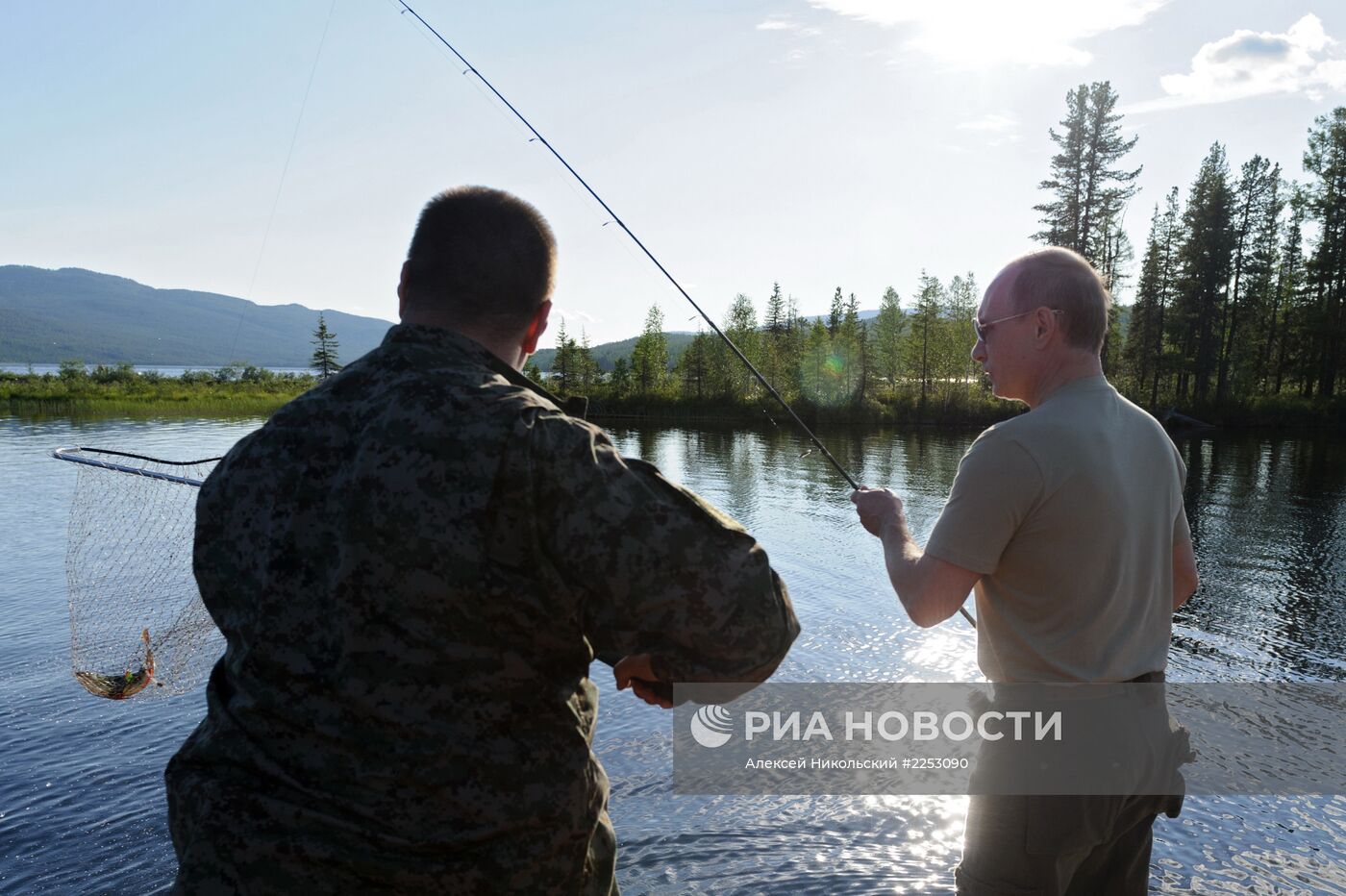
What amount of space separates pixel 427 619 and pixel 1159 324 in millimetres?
63721

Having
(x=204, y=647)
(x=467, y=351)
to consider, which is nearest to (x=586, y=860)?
(x=467, y=351)

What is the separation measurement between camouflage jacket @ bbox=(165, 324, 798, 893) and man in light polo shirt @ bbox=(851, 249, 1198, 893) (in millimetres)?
1025

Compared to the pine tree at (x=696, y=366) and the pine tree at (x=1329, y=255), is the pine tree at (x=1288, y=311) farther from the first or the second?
the pine tree at (x=696, y=366)

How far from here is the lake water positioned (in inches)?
216

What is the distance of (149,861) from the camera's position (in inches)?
222

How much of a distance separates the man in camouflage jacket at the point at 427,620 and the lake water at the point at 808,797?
13.7ft

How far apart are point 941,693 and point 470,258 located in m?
8.32

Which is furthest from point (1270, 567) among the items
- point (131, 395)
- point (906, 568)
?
point (131, 395)

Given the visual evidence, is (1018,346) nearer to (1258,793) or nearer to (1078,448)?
(1078,448)

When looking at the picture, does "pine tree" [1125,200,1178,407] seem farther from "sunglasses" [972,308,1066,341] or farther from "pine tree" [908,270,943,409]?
"sunglasses" [972,308,1066,341]

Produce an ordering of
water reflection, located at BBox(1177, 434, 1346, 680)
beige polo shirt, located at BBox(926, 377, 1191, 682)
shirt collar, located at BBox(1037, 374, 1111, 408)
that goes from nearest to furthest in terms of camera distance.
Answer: beige polo shirt, located at BBox(926, 377, 1191, 682), shirt collar, located at BBox(1037, 374, 1111, 408), water reflection, located at BBox(1177, 434, 1346, 680)

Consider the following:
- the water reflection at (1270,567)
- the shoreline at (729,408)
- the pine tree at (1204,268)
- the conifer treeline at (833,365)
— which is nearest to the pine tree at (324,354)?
the shoreline at (729,408)

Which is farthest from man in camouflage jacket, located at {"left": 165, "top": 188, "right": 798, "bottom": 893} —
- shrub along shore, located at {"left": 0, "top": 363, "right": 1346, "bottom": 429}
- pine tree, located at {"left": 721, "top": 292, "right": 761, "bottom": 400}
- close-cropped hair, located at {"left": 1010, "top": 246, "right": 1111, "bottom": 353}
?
pine tree, located at {"left": 721, "top": 292, "right": 761, "bottom": 400}

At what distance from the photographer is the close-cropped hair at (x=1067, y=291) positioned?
2.61m
